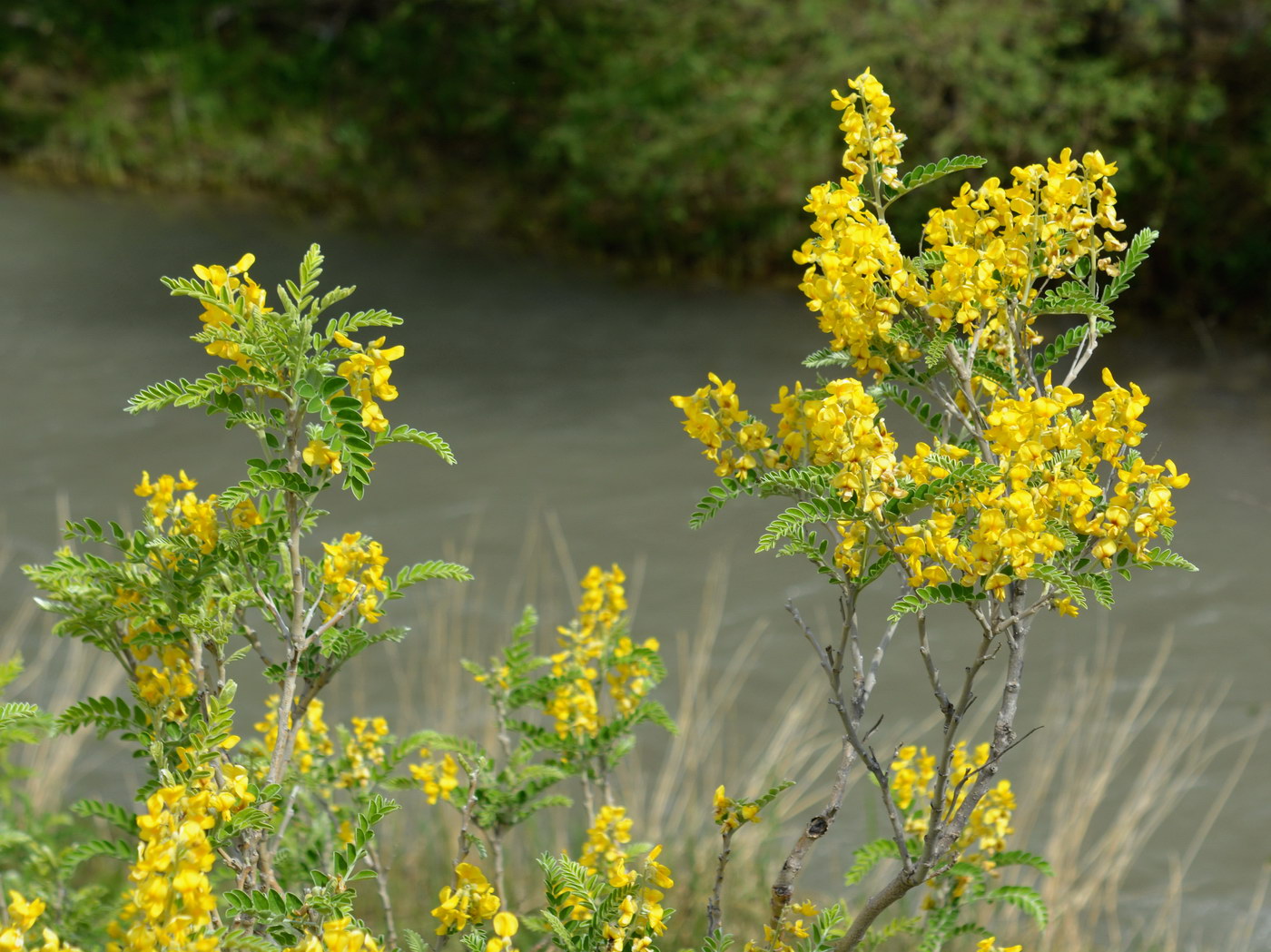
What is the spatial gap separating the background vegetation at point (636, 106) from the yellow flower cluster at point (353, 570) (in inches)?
186

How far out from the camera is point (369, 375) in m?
1.05

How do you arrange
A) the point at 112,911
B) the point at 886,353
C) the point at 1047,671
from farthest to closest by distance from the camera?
the point at 1047,671 < the point at 112,911 < the point at 886,353

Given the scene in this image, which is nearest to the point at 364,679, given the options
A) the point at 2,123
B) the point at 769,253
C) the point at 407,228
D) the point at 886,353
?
the point at 886,353

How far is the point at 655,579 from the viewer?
13.6 ft

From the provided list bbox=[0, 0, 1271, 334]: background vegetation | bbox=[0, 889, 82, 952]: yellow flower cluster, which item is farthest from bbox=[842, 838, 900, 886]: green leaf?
bbox=[0, 0, 1271, 334]: background vegetation

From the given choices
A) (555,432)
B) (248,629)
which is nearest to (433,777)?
(248,629)

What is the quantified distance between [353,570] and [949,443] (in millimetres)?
561

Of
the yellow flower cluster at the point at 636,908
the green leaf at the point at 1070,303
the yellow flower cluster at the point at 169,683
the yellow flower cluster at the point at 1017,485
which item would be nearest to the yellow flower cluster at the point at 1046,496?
the yellow flower cluster at the point at 1017,485

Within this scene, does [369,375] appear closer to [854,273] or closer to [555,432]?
[854,273]

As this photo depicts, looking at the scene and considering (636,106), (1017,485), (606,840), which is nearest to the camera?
(1017,485)

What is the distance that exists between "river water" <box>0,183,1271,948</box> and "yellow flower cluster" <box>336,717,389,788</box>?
6.63ft

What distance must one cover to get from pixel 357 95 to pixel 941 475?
688cm

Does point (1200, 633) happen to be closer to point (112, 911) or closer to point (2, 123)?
point (112, 911)

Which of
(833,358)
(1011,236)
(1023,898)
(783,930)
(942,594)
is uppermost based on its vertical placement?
(1011,236)
